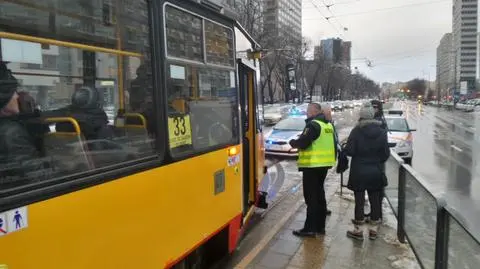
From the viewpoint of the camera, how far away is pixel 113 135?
294 centimetres

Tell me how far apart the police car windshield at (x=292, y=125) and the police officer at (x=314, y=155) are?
10431mm

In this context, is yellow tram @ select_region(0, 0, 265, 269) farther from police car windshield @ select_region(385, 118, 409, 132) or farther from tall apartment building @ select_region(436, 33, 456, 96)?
tall apartment building @ select_region(436, 33, 456, 96)

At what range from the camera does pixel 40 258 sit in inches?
86.0

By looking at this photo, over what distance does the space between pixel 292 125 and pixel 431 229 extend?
41.9 ft

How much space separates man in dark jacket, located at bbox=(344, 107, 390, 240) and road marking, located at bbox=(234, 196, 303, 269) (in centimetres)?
104

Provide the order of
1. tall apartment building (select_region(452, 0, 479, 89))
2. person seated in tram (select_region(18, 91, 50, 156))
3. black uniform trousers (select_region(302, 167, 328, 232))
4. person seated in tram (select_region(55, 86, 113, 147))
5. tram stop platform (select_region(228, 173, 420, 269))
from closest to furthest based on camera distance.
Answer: person seated in tram (select_region(18, 91, 50, 156)), person seated in tram (select_region(55, 86, 113, 147)), tram stop platform (select_region(228, 173, 420, 269)), black uniform trousers (select_region(302, 167, 328, 232)), tall apartment building (select_region(452, 0, 479, 89))

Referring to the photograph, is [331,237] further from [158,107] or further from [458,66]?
[458,66]

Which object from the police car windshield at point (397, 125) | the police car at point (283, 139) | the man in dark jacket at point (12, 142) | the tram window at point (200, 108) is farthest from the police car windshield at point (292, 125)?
the man in dark jacket at point (12, 142)

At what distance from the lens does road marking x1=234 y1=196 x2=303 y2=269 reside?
509cm

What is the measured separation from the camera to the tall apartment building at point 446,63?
7576cm

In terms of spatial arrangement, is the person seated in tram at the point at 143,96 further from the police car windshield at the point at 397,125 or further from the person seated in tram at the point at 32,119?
the police car windshield at the point at 397,125

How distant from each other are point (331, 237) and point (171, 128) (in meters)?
3.40

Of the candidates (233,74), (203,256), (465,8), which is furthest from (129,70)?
(465,8)

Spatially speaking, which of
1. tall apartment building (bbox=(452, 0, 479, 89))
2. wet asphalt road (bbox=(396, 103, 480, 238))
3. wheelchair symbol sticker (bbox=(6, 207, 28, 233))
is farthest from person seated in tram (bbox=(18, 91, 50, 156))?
tall apartment building (bbox=(452, 0, 479, 89))
